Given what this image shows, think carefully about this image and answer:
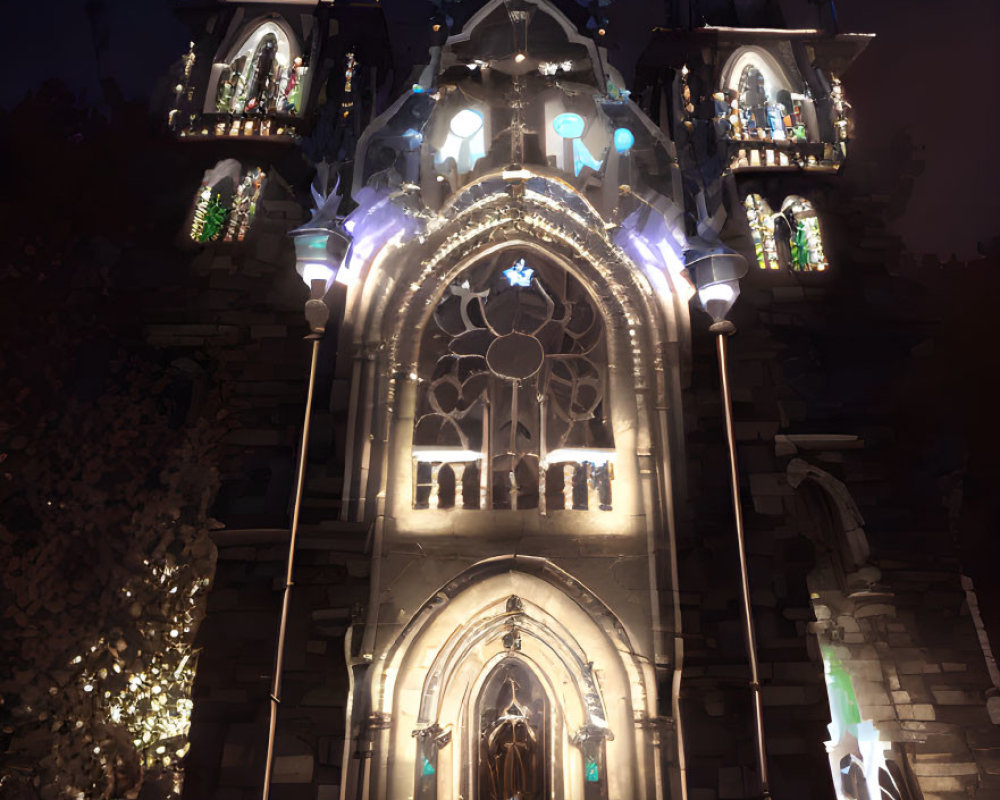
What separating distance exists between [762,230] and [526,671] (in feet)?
30.3

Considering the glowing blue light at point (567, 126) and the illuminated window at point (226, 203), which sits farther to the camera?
the illuminated window at point (226, 203)

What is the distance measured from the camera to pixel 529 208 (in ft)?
30.7

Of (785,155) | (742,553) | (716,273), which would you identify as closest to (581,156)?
(716,273)

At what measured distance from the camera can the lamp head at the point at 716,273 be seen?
776cm

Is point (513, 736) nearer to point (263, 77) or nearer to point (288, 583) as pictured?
point (288, 583)

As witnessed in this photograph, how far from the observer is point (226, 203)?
12.2m

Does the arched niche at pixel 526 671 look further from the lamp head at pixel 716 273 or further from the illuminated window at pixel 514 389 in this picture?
the lamp head at pixel 716 273

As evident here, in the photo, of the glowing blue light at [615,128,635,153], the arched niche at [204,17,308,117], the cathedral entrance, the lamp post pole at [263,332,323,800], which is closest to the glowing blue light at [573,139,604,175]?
the glowing blue light at [615,128,635,153]

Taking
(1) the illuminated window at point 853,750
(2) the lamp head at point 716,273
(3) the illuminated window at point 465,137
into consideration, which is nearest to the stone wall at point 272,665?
(2) the lamp head at point 716,273

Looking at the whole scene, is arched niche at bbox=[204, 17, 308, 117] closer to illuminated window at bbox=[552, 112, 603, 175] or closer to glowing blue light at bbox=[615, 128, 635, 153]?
illuminated window at bbox=[552, 112, 603, 175]

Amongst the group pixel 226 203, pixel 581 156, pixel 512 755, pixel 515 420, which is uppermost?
pixel 226 203

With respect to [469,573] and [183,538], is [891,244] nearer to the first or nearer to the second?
[469,573]

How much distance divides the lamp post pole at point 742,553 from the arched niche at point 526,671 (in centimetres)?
105

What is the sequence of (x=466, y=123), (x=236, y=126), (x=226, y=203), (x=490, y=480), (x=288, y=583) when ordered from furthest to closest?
(x=236, y=126) < (x=226, y=203) < (x=466, y=123) < (x=490, y=480) < (x=288, y=583)
